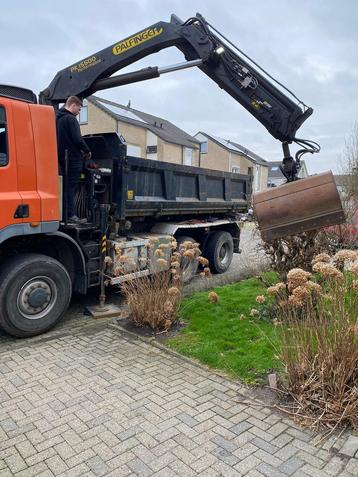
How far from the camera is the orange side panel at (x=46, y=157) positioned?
15.8ft

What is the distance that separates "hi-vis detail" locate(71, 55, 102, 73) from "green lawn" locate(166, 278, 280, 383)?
3987mm

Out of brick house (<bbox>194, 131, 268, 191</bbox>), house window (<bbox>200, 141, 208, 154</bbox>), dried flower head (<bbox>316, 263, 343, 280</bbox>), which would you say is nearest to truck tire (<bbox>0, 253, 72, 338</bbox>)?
dried flower head (<bbox>316, 263, 343, 280</bbox>)

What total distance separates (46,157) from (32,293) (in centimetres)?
167

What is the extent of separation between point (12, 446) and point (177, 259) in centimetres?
288

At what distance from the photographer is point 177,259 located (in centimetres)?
512

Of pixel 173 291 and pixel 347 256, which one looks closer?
pixel 347 256

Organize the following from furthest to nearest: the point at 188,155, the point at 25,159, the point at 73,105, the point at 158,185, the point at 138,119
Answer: the point at 188,155
the point at 138,119
the point at 158,185
the point at 73,105
the point at 25,159

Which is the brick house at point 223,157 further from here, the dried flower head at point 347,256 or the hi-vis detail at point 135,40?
the dried flower head at point 347,256

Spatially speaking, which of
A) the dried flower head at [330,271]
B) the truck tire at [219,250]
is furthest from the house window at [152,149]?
the dried flower head at [330,271]

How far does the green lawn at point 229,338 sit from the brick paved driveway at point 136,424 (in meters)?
0.24

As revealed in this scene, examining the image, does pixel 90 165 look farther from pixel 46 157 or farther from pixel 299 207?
pixel 299 207

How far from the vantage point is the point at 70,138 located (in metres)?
5.47

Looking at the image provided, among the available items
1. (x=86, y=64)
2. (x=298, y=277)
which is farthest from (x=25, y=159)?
(x=298, y=277)

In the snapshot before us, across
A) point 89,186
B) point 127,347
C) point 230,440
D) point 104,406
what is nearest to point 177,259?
point 127,347
